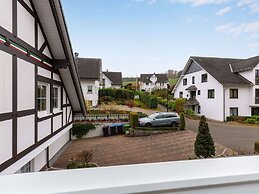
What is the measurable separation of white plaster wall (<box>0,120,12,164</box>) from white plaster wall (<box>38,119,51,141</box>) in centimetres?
85

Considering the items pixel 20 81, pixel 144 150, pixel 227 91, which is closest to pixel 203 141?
pixel 144 150

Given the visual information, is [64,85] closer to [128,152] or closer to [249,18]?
[128,152]

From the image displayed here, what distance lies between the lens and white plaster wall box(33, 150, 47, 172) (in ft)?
9.26

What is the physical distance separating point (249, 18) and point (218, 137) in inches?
113

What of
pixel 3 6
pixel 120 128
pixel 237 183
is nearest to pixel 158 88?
pixel 3 6

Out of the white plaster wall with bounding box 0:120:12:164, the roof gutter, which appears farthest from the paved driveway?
the white plaster wall with bounding box 0:120:12:164

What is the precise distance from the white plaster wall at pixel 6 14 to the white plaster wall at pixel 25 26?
181 millimetres

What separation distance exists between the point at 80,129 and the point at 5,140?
15.2ft

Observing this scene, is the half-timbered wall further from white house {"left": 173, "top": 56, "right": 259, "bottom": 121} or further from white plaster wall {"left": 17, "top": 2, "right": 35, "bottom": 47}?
white house {"left": 173, "top": 56, "right": 259, "bottom": 121}

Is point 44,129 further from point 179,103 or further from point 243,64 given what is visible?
point 243,64

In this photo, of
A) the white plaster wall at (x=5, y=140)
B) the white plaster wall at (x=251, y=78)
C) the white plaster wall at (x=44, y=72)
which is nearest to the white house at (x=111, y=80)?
the white plaster wall at (x=44, y=72)

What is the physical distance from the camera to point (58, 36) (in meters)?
2.77

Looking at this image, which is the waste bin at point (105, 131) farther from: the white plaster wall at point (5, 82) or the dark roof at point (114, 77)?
the white plaster wall at point (5, 82)

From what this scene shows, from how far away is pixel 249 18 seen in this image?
5.04 ft
